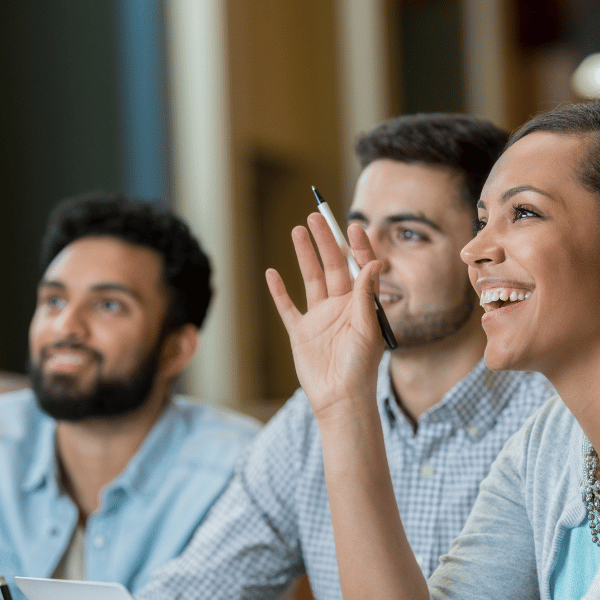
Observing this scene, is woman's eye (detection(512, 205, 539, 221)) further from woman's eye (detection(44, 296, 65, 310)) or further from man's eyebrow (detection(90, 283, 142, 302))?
woman's eye (detection(44, 296, 65, 310))

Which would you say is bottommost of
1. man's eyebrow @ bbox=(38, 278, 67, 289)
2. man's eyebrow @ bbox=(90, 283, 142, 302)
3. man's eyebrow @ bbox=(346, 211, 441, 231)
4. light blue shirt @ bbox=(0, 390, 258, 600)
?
light blue shirt @ bbox=(0, 390, 258, 600)

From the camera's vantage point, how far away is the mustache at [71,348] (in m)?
1.79

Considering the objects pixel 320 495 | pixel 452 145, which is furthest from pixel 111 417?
pixel 452 145

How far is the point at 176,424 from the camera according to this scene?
188cm

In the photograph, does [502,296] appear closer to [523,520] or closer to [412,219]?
[523,520]

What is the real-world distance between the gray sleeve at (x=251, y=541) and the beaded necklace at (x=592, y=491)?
665 millimetres

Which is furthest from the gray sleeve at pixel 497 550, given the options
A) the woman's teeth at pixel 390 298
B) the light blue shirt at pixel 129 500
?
the light blue shirt at pixel 129 500

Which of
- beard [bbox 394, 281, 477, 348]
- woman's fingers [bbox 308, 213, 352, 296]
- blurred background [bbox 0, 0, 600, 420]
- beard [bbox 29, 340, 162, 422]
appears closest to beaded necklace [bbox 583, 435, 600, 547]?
woman's fingers [bbox 308, 213, 352, 296]

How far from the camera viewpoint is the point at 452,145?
5.01 ft

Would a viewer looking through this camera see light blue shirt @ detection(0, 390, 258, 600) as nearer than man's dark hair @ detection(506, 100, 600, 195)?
No

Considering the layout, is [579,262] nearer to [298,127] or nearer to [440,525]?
[440,525]

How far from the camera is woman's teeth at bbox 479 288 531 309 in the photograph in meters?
0.91

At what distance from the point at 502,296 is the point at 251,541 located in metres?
0.78

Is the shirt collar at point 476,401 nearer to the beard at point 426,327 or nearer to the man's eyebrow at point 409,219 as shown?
the beard at point 426,327
